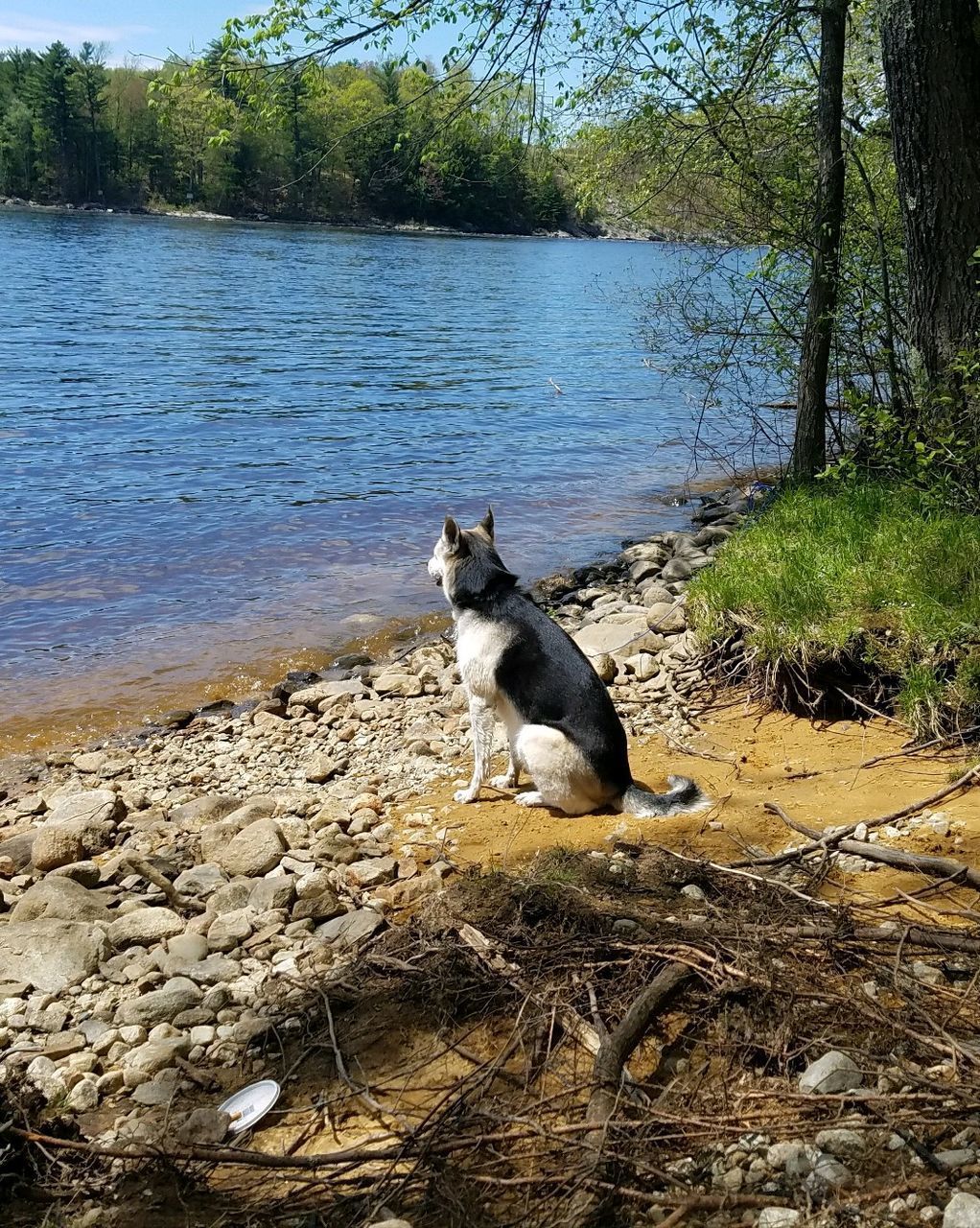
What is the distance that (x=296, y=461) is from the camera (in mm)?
19484

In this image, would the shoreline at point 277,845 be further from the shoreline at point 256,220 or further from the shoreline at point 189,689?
the shoreline at point 256,220

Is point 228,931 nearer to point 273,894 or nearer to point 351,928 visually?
point 273,894

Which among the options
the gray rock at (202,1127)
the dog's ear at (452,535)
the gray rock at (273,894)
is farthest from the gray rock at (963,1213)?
the dog's ear at (452,535)

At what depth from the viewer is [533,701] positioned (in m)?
6.46

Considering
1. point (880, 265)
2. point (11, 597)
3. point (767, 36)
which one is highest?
point (767, 36)

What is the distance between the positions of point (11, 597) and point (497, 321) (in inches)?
1231

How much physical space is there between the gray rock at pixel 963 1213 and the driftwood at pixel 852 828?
2.29 meters

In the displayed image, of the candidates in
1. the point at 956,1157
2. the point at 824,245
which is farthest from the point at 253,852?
the point at 824,245

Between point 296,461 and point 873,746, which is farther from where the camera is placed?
point 296,461

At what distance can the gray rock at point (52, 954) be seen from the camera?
4.59 meters

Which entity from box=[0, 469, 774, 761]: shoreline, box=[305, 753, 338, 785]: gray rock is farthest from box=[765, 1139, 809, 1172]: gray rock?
box=[0, 469, 774, 761]: shoreline

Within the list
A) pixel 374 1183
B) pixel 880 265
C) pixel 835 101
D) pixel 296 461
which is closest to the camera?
pixel 374 1183

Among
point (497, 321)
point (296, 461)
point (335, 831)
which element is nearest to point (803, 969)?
point (335, 831)

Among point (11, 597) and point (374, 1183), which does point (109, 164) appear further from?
point (374, 1183)
